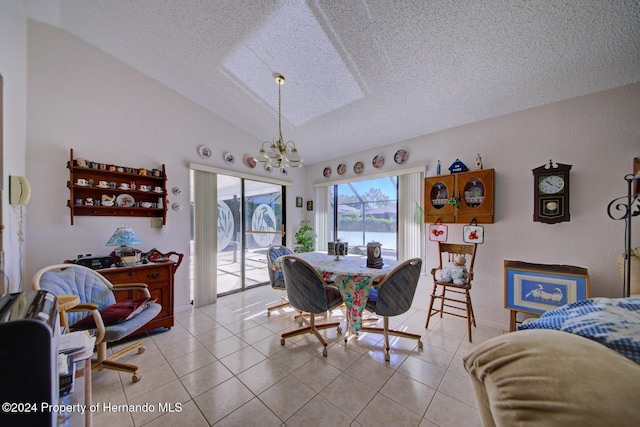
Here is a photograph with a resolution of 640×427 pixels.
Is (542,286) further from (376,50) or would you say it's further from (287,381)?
(376,50)

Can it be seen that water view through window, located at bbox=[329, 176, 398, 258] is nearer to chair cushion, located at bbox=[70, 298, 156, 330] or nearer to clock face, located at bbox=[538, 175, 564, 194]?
clock face, located at bbox=[538, 175, 564, 194]

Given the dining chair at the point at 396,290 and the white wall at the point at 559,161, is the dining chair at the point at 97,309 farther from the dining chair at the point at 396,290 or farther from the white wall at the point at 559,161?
the white wall at the point at 559,161

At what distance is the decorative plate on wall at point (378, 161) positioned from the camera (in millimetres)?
3486

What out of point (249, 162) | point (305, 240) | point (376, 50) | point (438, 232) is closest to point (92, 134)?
point (249, 162)

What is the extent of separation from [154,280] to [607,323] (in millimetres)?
3204

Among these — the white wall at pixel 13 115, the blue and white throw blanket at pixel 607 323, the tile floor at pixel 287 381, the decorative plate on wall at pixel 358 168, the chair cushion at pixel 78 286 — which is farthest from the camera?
the decorative plate on wall at pixel 358 168

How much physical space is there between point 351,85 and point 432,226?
6.76 feet

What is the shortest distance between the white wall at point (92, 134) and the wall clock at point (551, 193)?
4136mm

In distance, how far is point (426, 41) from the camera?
170 centimetres

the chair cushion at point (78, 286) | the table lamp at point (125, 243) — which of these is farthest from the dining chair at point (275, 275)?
the chair cushion at point (78, 286)

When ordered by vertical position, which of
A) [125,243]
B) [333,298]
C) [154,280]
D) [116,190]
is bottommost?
[333,298]

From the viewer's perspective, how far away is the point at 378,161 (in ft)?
11.6

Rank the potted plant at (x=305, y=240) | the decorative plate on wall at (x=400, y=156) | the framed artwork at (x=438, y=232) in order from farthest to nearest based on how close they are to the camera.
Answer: the potted plant at (x=305, y=240)
the decorative plate on wall at (x=400, y=156)
the framed artwork at (x=438, y=232)

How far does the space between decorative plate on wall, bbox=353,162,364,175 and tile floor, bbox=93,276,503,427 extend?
96.5 inches
